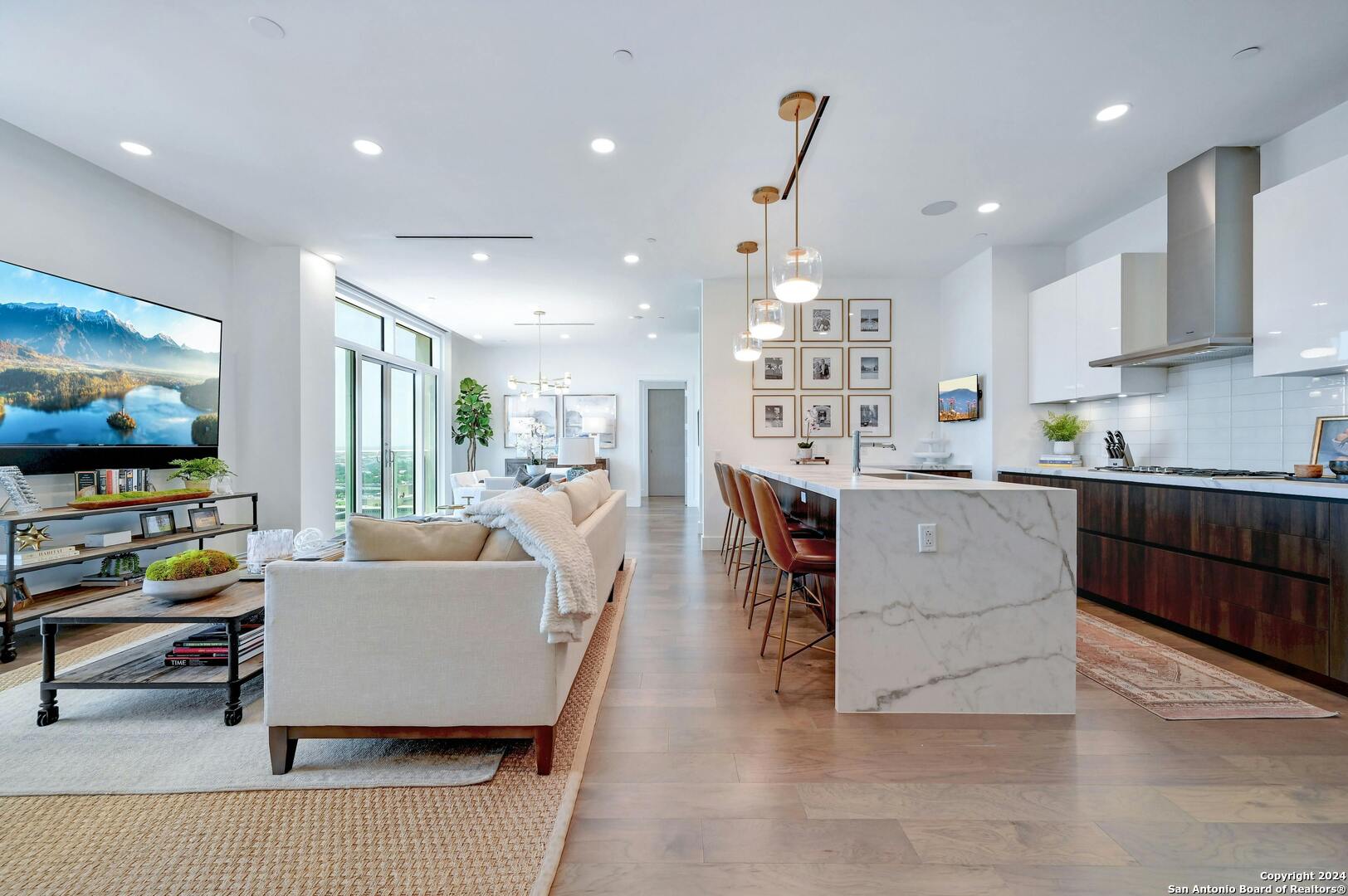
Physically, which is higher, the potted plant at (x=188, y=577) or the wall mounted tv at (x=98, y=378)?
the wall mounted tv at (x=98, y=378)

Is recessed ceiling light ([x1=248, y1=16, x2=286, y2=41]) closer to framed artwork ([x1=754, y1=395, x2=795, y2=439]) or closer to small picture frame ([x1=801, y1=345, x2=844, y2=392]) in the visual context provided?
framed artwork ([x1=754, y1=395, x2=795, y2=439])

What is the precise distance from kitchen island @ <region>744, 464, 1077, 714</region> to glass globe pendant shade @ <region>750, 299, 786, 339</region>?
1615 millimetres

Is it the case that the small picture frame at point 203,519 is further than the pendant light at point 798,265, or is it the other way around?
the small picture frame at point 203,519

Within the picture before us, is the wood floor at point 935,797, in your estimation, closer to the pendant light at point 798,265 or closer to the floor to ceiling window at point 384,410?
the pendant light at point 798,265

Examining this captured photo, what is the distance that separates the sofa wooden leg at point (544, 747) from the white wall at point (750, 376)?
3962mm

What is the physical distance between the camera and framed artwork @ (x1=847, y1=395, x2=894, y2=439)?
5.67 metres

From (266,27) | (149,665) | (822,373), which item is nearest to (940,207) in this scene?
(822,373)

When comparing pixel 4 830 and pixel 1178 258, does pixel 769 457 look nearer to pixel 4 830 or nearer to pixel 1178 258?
pixel 1178 258

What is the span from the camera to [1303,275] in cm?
265

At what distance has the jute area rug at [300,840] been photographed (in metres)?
1.30

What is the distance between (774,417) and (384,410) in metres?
4.73

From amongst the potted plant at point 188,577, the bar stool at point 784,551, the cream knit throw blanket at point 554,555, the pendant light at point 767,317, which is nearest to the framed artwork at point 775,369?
the pendant light at point 767,317

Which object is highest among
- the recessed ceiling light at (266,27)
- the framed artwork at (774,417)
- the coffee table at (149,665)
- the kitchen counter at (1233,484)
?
the recessed ceiling light at (266,27)

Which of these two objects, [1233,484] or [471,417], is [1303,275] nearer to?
[1233,484]
